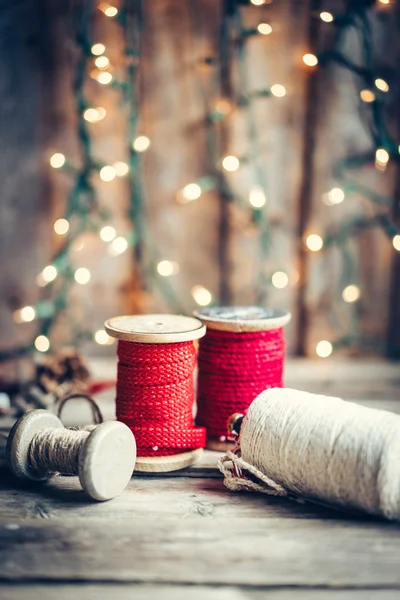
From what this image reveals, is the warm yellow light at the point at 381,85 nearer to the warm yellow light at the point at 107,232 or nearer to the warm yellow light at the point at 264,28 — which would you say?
the warm yellow light at the point at 264,28

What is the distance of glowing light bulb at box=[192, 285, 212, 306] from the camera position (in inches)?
73.0

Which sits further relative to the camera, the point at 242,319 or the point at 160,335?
the point at 242,319

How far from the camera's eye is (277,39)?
5.74 feet

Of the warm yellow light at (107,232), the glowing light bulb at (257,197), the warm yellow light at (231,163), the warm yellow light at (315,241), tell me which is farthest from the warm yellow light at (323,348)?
the warm yellow light at (107,232)

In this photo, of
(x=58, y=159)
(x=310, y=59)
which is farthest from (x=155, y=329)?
(x=310, y=59)

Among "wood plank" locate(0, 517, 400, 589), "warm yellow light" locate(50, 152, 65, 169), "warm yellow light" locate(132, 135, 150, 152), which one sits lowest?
"wood plank" locate(0, 517, 400, 589)

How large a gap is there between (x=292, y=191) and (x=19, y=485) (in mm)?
1040

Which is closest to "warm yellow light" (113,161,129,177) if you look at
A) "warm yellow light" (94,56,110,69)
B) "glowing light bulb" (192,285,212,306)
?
"warm yellow light" (94,56,110,69)

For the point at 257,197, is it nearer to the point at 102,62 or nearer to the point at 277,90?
the point at 277,90

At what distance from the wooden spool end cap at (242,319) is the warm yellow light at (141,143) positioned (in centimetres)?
58

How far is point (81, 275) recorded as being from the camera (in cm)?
183

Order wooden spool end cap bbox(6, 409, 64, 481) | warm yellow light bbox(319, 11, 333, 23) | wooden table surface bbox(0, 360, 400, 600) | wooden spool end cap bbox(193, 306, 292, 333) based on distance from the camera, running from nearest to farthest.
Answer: wooden table surface bbox(0, 360, 400, 600)
wooden spool end cap bbox(6, 409, 64, 481)
wooden spool end cap bbox(193, 306, 292, 333)
warm yellow light bbox(319, 11, 333, 23)

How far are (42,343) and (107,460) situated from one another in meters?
0.84

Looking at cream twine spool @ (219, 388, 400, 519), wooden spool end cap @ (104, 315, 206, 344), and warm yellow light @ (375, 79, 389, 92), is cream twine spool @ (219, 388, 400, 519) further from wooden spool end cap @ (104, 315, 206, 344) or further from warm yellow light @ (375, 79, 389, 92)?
warm yellow light @ (375, 79, 389, 92)
